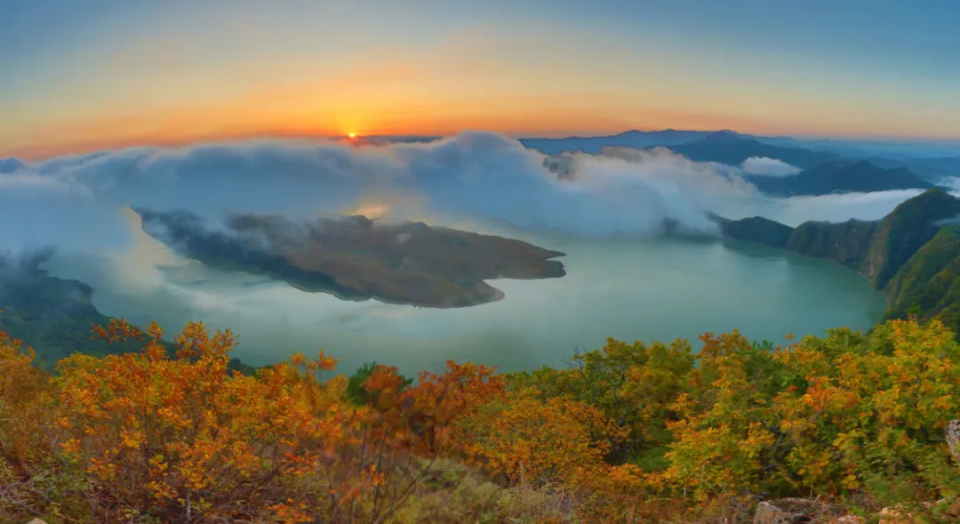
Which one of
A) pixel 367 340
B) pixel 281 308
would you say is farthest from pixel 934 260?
pixel 281 308

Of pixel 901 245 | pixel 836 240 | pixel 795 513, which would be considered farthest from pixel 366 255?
pixel 795 513

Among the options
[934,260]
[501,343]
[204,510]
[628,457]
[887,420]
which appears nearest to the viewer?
[204,510]

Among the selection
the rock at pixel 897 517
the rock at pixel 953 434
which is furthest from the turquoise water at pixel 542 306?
the rock at pixel 897 517

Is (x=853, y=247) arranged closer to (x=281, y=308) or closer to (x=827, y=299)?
(x=827, y=299)

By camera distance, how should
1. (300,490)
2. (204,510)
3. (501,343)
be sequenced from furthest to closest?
(501,343) → (300,490) → (204,510)

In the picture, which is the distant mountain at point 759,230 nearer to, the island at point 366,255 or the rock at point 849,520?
the island at point 366,255

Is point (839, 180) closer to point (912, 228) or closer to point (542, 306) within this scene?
point (912, 228)
